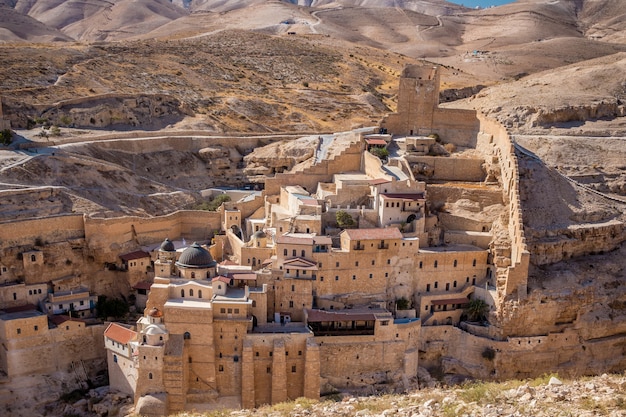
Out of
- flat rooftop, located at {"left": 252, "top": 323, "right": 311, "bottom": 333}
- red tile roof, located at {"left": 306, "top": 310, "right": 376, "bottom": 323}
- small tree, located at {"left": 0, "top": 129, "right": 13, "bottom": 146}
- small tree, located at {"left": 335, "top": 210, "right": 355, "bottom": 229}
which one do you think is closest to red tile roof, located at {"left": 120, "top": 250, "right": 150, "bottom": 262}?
flat rooftop, located at {"left": 252, "top": 323, "right": 311, "bottom": 333}

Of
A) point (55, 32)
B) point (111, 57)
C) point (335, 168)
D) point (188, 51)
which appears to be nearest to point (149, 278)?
point (335, 168)

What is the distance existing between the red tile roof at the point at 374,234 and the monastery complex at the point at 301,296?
0.34 feet

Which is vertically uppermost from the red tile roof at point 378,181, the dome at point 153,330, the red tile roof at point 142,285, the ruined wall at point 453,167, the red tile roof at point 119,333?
the ruined wall at point 453,167

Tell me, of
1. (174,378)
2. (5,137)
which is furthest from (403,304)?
(5,137)

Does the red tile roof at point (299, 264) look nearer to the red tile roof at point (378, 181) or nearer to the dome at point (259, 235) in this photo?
the dome at point (259, 235)

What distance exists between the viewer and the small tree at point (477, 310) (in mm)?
30078

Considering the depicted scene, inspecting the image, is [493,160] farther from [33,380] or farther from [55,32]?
[55,32]

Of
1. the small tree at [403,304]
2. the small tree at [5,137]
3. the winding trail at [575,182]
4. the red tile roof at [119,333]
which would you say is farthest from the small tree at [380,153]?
the small tree at [5,137]

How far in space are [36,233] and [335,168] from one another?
1596 centimetres

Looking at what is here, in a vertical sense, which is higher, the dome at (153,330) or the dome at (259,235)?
the dome at (259,235)

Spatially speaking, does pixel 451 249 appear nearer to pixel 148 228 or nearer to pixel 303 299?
pixel 303 299

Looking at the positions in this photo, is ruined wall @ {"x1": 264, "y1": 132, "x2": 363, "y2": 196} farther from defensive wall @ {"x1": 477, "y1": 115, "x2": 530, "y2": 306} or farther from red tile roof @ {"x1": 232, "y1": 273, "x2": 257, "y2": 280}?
defensive wall @ {"x1": 477, "y1": 115, "x2": 530, "y2": 306}

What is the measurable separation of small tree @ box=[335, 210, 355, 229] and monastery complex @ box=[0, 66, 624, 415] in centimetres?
7

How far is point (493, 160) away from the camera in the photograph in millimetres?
35312
